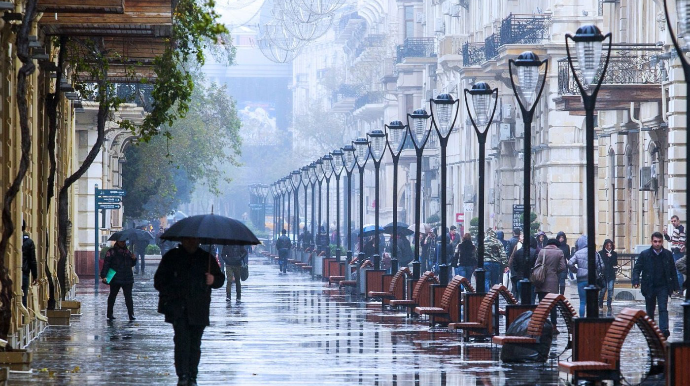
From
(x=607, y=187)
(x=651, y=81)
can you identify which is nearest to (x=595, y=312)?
(x=651, y=81)

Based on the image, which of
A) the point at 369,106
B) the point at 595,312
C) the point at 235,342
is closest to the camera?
the point at 595,312

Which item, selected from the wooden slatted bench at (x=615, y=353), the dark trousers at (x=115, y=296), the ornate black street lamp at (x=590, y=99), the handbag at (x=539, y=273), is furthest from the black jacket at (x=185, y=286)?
the dark trousers at (x=115, y=296)

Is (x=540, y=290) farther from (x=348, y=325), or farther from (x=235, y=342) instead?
(x=235, y=342)

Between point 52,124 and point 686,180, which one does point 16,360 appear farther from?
point 52,124

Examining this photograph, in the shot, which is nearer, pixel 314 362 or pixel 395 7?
pixel 314 362

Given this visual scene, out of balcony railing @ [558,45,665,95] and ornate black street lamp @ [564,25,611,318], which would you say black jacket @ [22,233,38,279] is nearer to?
ornate black street lamp @ [564,25,611,318]

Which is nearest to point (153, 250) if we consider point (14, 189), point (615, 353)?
point (14, 189)

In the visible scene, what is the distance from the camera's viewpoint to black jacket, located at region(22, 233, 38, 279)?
19203 millimetres

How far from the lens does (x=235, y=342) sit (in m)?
20.1

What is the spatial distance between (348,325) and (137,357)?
6501mm

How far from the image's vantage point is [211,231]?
13531 millimetres

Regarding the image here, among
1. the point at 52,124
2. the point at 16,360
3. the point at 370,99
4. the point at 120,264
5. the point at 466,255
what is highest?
the point at 370,99

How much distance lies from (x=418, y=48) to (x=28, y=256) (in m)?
57.0

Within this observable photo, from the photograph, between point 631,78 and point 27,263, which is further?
point 631,78
